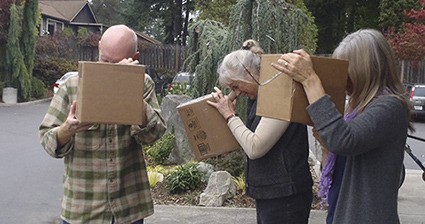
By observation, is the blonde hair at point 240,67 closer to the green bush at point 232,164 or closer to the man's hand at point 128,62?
the man's hand at point 128,62

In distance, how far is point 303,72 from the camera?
2303mm

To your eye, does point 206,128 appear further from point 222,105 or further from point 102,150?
point 102,150

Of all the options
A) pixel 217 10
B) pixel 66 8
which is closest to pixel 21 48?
pixel 217 10

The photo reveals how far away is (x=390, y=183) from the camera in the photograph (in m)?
2.29

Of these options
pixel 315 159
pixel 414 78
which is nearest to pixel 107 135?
pixel 315 159

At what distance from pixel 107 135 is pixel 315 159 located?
6.26 metres

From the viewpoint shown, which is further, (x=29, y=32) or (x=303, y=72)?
(x=29, y=32)

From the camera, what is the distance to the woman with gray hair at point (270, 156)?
286 centimetres

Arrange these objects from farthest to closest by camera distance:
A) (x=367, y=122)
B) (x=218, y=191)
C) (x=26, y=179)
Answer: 1. (x=26, y=179)
2. (x=218, y=191)
3. (x=367, y=122)

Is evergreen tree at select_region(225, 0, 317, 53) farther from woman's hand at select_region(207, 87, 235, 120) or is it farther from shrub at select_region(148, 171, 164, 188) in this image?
woman's hand at select_region(207, 87, 235, 120)

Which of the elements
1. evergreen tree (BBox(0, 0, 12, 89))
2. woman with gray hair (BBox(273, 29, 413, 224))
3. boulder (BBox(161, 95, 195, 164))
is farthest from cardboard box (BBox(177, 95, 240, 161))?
evergreen tree (BBox(0, 0, 12, 89))

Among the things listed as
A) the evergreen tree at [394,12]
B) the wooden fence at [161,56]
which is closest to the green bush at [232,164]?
the wooden fence at [161,56]

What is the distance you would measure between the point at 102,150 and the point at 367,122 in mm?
1301

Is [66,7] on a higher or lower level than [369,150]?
higher
